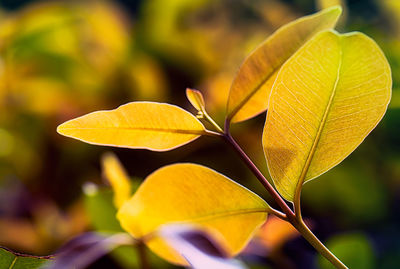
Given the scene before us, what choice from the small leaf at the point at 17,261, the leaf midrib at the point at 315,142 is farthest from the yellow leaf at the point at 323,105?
the small leaf at the point at 17,261

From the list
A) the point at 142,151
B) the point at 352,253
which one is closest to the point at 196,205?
the point at 352,253

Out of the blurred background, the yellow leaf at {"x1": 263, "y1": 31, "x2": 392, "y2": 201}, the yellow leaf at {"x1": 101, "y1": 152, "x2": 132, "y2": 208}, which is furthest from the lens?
the blurred background

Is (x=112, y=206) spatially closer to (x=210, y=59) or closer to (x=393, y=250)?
(x=393, y=250)

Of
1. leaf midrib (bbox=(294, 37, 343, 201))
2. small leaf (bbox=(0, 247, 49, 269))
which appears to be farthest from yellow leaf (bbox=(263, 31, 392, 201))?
small leaf (bbox=(0, 247, 49, 269))

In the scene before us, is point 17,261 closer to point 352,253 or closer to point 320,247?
point 320,247

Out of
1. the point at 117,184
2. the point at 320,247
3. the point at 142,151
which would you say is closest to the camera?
the point at 320,247

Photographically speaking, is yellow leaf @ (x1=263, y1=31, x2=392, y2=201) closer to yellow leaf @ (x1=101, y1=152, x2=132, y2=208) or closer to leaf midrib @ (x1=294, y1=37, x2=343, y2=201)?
leaf midrib @ (x1=294, y1=37, x2=343, y2=201)
